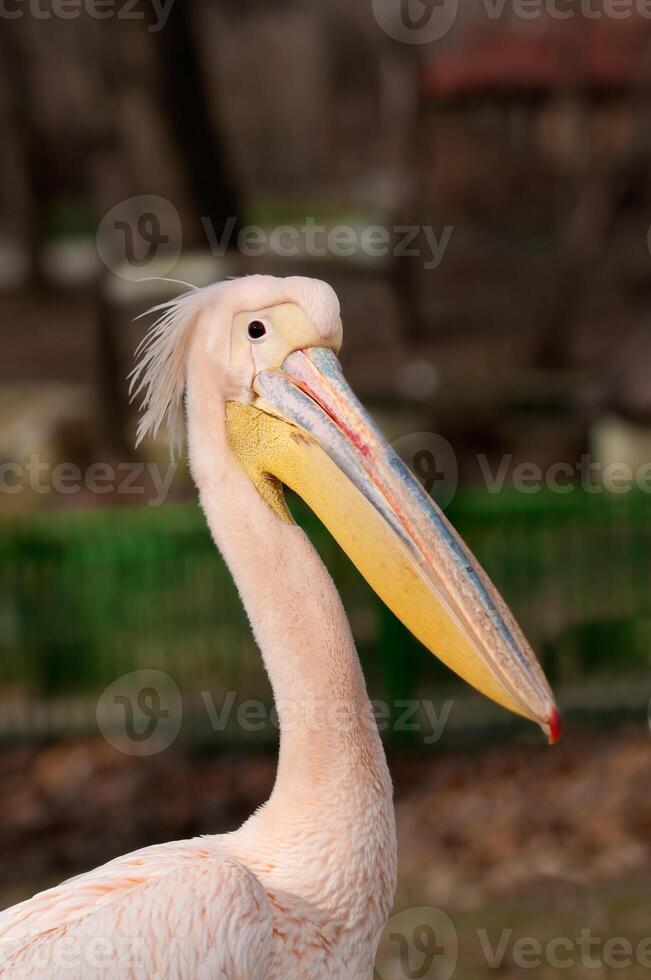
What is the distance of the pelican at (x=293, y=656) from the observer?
8.07 feet

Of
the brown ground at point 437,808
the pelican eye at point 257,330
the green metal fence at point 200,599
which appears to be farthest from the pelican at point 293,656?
the green metal fence at point 200,599

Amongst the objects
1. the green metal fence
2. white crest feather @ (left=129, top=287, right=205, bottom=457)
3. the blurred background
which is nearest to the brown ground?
the blurred background

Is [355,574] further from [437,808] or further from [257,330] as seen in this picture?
[257,330]

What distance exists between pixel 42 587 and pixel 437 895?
275 cm

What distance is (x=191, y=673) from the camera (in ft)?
22.4

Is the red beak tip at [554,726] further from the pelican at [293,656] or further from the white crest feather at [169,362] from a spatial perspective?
the white crest feather at [169,362]

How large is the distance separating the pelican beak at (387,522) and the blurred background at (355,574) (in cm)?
162

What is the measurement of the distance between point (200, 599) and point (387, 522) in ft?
14.2

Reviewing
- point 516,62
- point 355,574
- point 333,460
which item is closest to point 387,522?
point 333,460

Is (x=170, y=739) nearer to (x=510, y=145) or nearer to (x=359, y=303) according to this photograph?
(x=359, y=303)

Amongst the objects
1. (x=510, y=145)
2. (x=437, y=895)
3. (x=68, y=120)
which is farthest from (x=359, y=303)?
(x=68, y=120)

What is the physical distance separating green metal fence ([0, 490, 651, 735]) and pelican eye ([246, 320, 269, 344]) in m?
4.01

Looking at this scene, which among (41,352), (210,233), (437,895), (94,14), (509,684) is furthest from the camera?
(41,352)

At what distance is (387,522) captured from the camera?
2.60 meters
